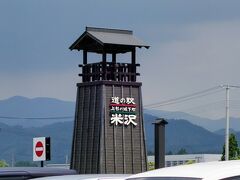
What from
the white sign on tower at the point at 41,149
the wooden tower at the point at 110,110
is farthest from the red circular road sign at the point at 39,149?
the wooden tower at the point at 110,110

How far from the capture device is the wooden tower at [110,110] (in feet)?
133

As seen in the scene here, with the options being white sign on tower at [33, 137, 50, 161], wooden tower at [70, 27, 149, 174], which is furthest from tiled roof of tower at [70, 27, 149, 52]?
white sign on tower at [33, 137, 50, 161]

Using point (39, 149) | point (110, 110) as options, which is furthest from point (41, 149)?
point (110, 110)

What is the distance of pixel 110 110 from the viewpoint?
133 feet

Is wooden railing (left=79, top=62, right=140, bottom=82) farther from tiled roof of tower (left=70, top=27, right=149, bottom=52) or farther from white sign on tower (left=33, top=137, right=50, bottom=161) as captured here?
white sign on tower (left=33, top=137, right=50, bottom=161)

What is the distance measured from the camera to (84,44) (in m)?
42.4

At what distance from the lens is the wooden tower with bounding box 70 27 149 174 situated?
40594mm

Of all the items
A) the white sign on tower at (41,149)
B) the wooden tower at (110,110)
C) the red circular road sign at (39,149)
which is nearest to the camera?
the white sign on tower at (41,149)

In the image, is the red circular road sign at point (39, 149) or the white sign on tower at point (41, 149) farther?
the red circular road sign at point (39, 149)

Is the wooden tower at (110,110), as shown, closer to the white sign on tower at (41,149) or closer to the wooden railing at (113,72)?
the wooden railing at (113,72)

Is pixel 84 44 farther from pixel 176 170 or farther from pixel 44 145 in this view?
pixel 176 170

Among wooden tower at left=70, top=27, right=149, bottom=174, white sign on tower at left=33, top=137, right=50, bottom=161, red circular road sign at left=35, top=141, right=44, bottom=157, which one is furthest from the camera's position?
wooden tower at left=70, top=27, right=149, bottom=174

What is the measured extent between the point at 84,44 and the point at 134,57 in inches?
110

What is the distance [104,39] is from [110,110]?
328cm
